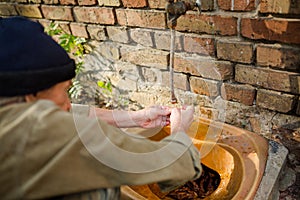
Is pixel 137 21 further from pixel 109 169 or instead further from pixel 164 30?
pixel 109 169

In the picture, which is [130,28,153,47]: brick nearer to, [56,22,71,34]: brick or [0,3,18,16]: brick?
[56,22,71,34]: brick

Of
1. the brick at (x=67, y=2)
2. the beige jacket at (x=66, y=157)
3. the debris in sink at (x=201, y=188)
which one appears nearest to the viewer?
the beige jacket at (x=66, y=157)

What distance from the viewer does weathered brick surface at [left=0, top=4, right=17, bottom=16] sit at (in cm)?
180

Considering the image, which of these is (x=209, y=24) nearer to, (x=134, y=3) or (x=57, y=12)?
(x=134, y=3)

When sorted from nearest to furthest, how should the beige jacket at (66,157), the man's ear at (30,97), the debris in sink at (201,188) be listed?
the beige jacket at (66,157) → the man's ear at (30,97) → the debris in sink at (201,188)

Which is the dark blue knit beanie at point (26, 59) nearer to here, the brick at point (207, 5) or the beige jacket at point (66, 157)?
the beige jacket at point (66, 157)

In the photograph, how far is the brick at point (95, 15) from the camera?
1427 millimetres

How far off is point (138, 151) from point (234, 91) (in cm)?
69

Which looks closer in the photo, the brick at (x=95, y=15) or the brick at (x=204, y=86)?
the brick at (x=204, y=86)

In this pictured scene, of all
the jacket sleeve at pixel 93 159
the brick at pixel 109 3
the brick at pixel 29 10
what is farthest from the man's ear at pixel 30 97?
the brick at pixel 29 10

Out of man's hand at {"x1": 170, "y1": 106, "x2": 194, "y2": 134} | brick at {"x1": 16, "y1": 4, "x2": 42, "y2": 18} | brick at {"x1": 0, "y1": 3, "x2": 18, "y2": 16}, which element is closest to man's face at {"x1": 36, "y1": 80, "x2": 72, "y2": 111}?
man's hand at {"x1": 170, "y1": 106, "x2": 194, "y2": 134}

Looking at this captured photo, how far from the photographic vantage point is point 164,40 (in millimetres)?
1317

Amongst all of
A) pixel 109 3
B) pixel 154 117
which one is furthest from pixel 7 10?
pixel 154 117

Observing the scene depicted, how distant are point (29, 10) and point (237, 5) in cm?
128
